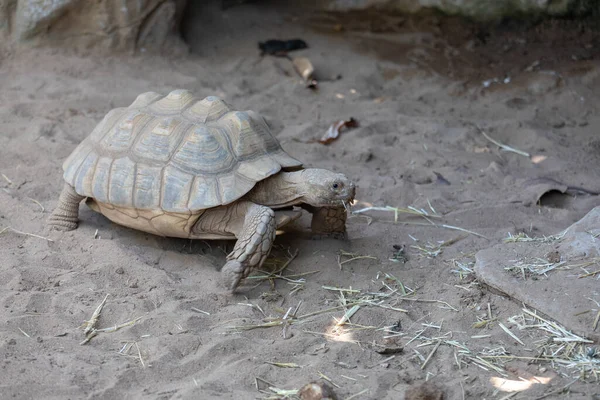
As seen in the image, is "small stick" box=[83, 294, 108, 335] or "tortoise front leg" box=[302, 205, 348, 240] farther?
"tortoise front leg" box=[302, 205, 348, 240]

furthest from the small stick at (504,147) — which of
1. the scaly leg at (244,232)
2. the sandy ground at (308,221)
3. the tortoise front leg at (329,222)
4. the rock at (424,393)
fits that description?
the rock at (424,393)

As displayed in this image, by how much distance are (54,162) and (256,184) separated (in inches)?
65.3

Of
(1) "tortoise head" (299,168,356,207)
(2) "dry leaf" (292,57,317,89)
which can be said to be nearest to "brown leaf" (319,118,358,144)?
(2) "dry leaf" (292,57,317,89)

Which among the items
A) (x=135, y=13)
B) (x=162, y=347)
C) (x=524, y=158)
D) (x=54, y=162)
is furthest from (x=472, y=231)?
(x=135, y=13)

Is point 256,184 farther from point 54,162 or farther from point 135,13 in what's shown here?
point 135,13

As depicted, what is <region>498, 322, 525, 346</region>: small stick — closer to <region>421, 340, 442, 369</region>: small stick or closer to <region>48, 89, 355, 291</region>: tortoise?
<region>421, 340, 442, 369</region>: small stick

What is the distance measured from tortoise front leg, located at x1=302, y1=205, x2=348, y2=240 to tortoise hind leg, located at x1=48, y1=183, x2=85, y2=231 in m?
1.28

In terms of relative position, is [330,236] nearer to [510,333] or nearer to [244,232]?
[244,232]

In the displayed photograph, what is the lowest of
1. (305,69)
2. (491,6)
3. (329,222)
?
(305,69)

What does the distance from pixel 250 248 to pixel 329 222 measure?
679 millimetres

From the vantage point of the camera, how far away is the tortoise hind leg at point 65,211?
13.2ft

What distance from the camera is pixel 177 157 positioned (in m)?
3.73

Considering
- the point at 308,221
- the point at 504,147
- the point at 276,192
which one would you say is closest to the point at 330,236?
the point at 308,221

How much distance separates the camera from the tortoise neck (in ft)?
12.5
